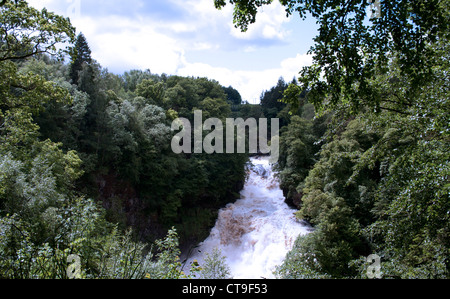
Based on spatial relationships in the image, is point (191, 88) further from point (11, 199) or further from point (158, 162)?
point (11, 199)

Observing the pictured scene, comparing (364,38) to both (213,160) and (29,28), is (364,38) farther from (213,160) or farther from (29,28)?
(213,160)

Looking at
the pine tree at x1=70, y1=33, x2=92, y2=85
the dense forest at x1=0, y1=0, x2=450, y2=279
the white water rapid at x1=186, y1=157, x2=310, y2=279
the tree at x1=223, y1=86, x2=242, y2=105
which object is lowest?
the white water rapid at x1=186, y1=157, x2=310, y2=279

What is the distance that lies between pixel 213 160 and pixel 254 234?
7.09m

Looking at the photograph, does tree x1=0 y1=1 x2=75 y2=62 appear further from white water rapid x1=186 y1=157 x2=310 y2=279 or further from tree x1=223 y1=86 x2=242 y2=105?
tree x1=223 y1=86 x2=242 y2=105

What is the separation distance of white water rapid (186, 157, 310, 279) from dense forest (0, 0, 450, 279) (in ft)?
3.81

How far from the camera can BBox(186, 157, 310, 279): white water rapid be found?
1712cm

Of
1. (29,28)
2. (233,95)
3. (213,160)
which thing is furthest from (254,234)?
(233,95)

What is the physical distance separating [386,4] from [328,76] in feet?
3.19

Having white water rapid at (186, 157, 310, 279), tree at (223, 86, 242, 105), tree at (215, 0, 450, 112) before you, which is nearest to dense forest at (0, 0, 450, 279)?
tree at (215, 0, 450, 112)

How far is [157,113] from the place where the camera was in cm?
2180

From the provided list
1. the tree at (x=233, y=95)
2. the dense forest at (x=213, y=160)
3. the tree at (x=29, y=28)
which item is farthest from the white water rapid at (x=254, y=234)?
the tree at (x=233, y=95)

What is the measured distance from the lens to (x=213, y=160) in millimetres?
24156

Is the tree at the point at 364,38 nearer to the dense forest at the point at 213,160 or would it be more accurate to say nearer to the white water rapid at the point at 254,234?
the dense forest at the point at 213,160
